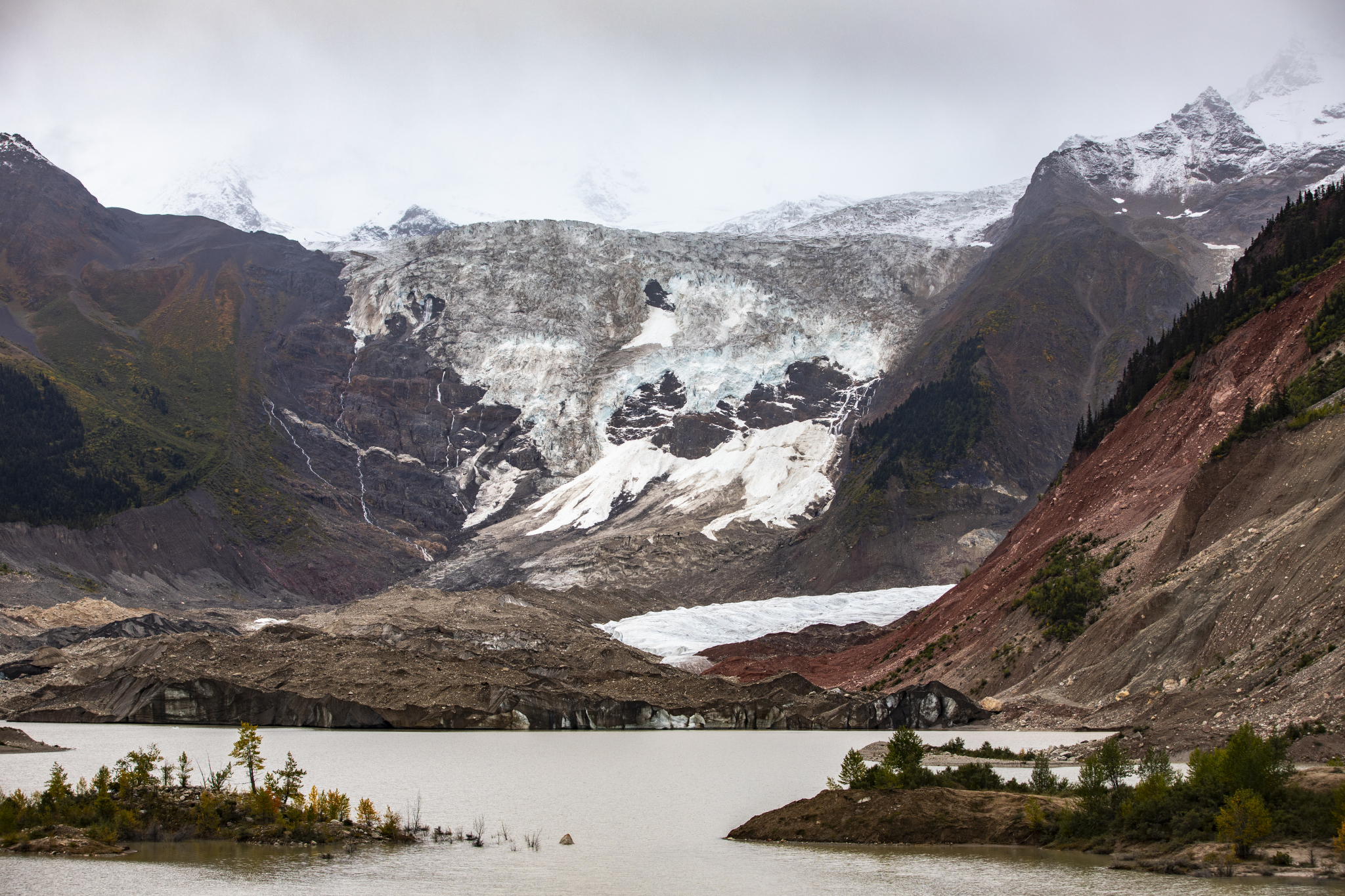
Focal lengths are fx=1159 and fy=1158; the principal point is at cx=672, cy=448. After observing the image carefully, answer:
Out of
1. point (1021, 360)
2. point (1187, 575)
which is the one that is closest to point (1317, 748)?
point (1187, 575)

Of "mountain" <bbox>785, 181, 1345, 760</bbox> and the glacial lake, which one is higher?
"mountain" <bbox>785, 181, 1345, 760</bbox>

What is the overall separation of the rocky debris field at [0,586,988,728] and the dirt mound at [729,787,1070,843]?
2769 cm

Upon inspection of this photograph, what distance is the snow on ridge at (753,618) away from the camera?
10856cm

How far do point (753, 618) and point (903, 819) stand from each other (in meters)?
90.3

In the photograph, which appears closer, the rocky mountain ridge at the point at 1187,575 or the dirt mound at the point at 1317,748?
the dirt mound at the point at 1317,748

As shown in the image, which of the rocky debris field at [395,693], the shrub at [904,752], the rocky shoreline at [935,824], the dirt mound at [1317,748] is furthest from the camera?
the rocky debris field at [395,693]

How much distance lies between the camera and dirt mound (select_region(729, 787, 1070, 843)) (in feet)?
81.6

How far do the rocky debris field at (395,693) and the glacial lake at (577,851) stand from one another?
394 inches

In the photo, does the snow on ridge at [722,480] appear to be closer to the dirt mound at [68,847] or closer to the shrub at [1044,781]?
the shrub at [1044,781]

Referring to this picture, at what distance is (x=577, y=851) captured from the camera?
2517 cm

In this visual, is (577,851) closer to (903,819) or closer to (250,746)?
(903,819)

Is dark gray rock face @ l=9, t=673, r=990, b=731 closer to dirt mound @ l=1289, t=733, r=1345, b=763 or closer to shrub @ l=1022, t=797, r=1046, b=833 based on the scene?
dirt mound @ l=1289, t=733, r=1345, b=763

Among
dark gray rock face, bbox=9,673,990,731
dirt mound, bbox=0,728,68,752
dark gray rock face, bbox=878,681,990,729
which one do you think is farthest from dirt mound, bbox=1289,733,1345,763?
dirt mound, bbox=0,728,68,752

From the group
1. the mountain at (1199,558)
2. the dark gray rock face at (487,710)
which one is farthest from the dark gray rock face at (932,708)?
the mountain at (1199,558)
